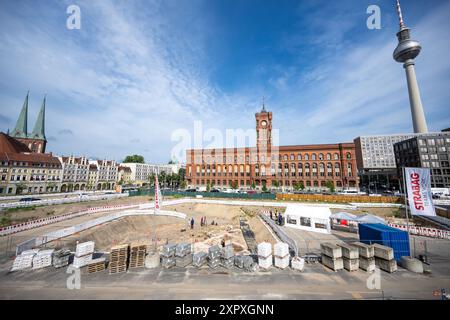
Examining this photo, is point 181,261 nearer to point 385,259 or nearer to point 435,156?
point 385,259

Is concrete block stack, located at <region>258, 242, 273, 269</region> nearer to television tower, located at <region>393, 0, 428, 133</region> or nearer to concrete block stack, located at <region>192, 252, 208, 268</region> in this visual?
concrete block stack, located at <region>192, 252, 208, 268</region>

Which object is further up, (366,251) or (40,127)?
(40,127)

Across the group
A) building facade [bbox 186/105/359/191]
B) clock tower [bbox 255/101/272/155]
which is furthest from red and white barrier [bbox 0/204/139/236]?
clock tower [bbox 255/101/272/155]

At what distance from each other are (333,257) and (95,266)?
1354 centimetres

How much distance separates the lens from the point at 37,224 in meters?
21.9

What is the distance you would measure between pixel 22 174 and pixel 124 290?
240ft

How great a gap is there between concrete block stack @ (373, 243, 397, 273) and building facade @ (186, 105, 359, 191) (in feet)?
171

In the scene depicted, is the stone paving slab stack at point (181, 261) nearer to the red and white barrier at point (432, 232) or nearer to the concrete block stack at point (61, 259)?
the concrete block stack at point (61, 259)

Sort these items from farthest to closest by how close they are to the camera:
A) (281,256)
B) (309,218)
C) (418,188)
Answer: (309,218), (418,188), (281,256)

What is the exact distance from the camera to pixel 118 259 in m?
10.6

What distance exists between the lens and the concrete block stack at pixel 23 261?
35.3ft

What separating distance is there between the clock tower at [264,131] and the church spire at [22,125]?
9173 centimetres

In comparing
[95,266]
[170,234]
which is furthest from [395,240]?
[170,234]

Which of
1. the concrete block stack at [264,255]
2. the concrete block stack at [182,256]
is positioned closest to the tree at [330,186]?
the concrete block stack at [264,255]
